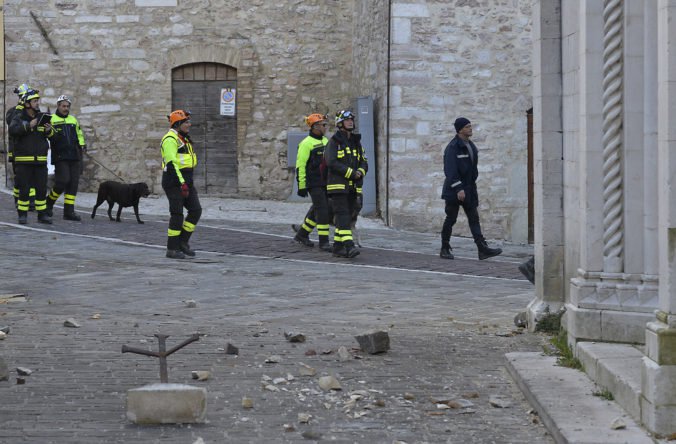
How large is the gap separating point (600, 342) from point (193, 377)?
8.14 ft

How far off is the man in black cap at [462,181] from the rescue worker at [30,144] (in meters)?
5.71

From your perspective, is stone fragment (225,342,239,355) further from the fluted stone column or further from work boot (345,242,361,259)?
work boot (345,242,361,259)

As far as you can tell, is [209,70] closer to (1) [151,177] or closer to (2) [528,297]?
(1) [151,177]

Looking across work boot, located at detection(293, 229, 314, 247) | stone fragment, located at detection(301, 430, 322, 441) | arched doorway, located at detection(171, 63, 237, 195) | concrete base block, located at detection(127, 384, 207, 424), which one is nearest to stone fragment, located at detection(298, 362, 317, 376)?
concrete base block, located at detection(127, 384, 207, 424)

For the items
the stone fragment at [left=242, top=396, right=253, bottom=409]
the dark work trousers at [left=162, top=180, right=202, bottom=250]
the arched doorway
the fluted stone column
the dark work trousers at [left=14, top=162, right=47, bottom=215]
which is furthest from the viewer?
the arched doorway

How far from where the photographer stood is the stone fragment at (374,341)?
8.42 meters

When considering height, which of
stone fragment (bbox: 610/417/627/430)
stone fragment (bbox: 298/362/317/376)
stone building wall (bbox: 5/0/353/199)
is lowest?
stone fragment (bbox: 610/417/627/430)

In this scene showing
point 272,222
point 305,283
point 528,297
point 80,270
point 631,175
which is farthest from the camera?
point 272,222

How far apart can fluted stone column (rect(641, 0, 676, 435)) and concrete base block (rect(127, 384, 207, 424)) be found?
2.22 meters

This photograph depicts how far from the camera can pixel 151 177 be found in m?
23.9

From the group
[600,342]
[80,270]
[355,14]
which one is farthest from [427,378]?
[355,14]

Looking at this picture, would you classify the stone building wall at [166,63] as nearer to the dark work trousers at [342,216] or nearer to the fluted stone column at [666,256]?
the dark work trousers at [342,216]

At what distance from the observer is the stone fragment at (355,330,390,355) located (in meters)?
8.42

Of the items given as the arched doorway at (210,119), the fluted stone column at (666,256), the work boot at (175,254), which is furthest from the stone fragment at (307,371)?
the arched doorway at (210,119)
